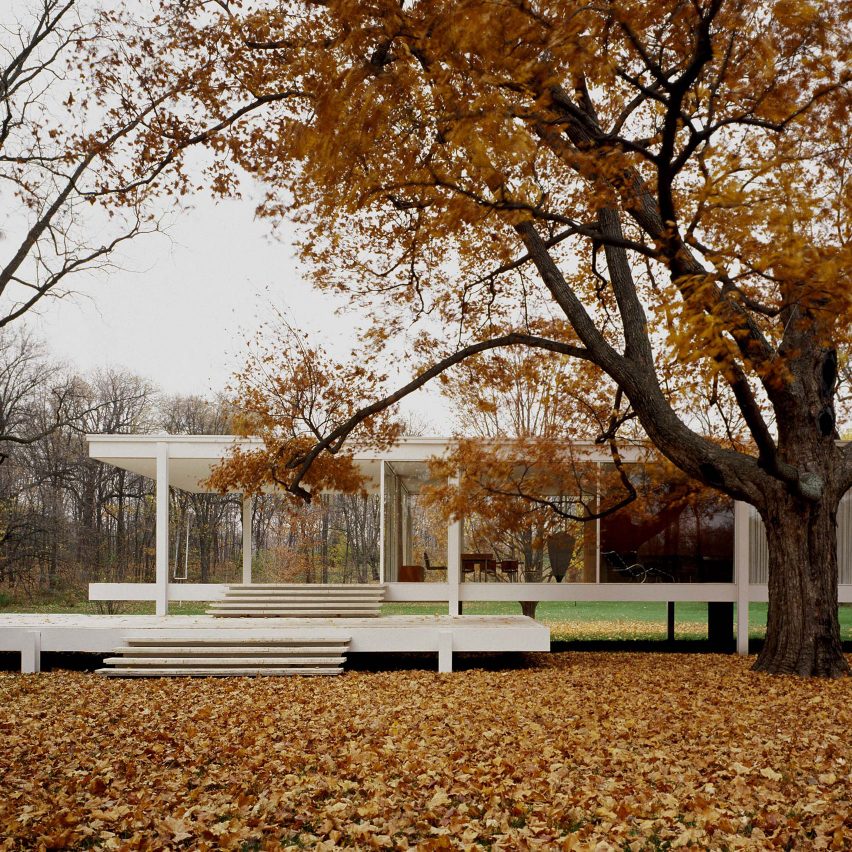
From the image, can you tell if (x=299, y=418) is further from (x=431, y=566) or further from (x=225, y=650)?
(x=431, y=566)

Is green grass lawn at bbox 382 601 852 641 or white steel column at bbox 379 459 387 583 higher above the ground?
white steel column at bbox 379 459 387 583

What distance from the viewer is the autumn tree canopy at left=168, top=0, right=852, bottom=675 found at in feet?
21.9

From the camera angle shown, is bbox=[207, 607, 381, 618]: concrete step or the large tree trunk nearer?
the large tree trunk

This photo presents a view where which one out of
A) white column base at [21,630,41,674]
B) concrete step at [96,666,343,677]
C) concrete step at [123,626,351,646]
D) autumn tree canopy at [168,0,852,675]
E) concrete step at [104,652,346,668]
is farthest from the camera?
white column base at [21,630,41,674]

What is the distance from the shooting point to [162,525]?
14148mm

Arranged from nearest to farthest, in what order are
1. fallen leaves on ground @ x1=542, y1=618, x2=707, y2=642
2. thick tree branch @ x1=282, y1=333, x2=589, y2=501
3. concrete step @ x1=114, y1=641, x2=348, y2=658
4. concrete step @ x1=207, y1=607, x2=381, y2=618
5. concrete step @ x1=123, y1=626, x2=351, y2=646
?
thick tree branch @ x1=282, y1=333, x2=589, y2=501 < concrete step @ x1=114, y1=641, x2=348, y2=658 < concrete step @ x1=123, y1=626, x2=351, y2=646 < concrete step @ x1=207, y1=607, x2=381, y2=618 < fallen leaves on ground @ x1=542, y1=618, x2=707, y2=642

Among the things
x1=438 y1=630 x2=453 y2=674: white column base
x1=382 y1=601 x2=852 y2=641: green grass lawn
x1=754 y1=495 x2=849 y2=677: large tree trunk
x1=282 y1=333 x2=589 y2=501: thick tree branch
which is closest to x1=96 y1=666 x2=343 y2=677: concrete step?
x1=438 y1=630 x2=453 y2=674: white column base

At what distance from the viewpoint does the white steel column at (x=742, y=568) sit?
1395 centimetres

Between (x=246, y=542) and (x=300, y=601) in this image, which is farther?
(x=246, y=542)

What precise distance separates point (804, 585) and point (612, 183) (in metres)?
4.73

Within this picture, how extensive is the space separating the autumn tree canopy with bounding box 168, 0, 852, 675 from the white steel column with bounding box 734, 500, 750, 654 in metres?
1.57

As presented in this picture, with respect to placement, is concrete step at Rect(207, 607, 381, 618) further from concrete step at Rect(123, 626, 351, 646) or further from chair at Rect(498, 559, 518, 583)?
concrete step at Rect(123, 626, 351, 646)

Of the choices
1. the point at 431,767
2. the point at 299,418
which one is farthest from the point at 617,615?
the point at 431,767

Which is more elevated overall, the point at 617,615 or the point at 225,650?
the point at 225,650
